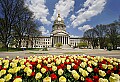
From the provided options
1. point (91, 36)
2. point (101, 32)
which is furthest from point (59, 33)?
point (101, 32)

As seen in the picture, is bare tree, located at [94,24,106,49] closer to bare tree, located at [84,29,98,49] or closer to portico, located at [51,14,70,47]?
bare tree, located at [84,29,98,49]

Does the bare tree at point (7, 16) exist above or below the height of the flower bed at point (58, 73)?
above

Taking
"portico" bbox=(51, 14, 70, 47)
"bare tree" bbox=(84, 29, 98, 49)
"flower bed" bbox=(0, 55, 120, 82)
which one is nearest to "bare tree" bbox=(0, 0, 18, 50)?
"flower bed" bbox=(0, 55, 120, 82)

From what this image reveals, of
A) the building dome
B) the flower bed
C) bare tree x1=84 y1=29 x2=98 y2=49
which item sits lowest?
the flower bed

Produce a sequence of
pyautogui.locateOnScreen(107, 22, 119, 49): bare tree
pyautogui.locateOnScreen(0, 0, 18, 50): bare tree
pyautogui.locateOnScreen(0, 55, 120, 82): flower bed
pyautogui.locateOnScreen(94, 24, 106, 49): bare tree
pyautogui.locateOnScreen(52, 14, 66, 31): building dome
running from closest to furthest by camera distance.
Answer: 1. pyautogui.locateOnScreen(0, 55, 120, 82): flower bed
2. pyautogui.locateOnScreen(0, 0, 18, 50): bare tree
3. pyautogui.locateOnScreen(107, 22, 119, 49): bare tree
4. pyautogui.locateOnScreen(94, 24, 106, 49): bare tree
5. pyautogui.locateOnScreen(52, 14, 66, 31): building dome

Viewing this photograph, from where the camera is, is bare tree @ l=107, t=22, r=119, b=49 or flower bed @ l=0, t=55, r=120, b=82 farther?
bare tree @ l=107, t=22, r=119, b=49

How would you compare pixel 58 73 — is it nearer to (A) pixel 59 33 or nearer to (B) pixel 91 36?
(B) pixel 91 36

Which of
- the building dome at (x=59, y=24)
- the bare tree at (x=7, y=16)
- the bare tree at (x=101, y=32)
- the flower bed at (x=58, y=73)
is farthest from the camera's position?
the building dome at (x=59, y=24)

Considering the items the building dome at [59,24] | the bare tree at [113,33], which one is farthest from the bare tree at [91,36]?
the building dome at [59,24]

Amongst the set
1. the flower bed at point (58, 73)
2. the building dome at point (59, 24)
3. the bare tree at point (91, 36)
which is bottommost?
the flower bed at point (58, 73)

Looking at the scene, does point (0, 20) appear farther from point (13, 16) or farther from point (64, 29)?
point (64, 29)

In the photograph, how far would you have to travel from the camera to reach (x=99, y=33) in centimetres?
8900

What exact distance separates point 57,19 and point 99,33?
54751mm

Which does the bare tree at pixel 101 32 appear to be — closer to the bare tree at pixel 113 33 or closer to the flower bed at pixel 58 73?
the bare tree at pixel 113 33
